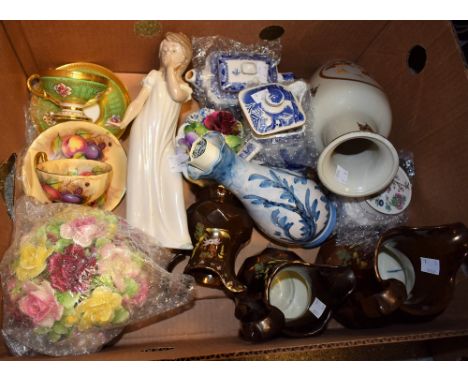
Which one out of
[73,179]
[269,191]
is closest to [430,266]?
[269,191]

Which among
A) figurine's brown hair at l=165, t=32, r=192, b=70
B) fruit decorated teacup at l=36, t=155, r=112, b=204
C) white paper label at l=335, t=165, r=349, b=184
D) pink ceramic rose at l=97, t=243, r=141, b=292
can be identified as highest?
figurine's brown hair at l=165, t=32, r=192, b=70

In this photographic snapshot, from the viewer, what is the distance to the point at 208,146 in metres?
0.90

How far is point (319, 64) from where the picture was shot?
4.07 ft

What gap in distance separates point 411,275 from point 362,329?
7.5 inches

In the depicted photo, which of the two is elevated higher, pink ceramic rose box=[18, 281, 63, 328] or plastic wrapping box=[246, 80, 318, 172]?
plastic wrapping box=[246, 80, 318, 172]

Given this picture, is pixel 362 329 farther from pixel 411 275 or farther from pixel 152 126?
pixel 152 126

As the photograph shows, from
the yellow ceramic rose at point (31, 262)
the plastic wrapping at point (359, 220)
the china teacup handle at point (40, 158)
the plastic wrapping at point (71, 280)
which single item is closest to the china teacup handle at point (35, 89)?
the china teacup handle at point (40, 158)

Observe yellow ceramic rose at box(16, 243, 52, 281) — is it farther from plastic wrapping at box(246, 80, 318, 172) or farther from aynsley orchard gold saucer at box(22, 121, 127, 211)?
plastic wrapping at box(246, 80, 318, 172)

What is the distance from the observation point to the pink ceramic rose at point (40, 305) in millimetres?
766

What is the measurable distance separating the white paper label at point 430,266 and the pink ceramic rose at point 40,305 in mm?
799

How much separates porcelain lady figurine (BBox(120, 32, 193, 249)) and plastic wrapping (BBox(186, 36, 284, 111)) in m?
0.07

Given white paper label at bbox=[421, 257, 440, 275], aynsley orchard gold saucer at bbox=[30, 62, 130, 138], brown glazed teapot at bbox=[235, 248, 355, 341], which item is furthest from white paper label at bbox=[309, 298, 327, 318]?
aynsley orchard gold saucer at bbox=[30, 62, 130, 138]

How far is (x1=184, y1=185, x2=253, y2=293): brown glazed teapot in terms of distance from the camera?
95 centimetres

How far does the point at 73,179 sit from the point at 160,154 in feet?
0.69
